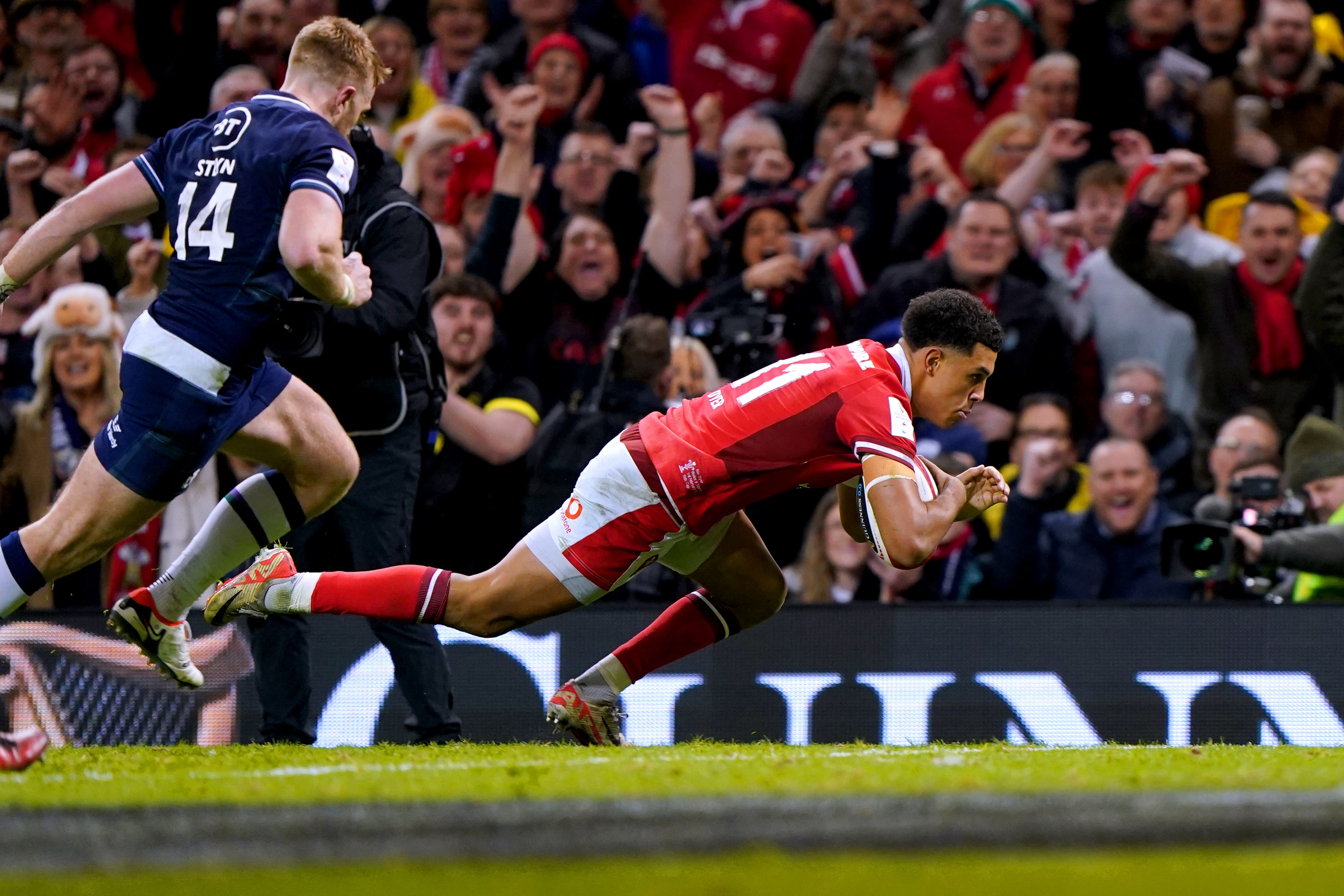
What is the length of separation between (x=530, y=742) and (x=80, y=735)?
6.90 feet

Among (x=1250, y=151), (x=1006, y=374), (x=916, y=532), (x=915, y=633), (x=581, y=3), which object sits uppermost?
(x=581, y=3)

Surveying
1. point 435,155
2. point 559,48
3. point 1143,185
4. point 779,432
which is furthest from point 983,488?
point 559,48

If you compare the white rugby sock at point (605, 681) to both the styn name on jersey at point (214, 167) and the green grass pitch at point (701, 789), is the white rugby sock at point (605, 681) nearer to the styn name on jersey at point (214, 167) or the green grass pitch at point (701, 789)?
the green grass pitch at point (701, 789)

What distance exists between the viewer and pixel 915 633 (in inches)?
294

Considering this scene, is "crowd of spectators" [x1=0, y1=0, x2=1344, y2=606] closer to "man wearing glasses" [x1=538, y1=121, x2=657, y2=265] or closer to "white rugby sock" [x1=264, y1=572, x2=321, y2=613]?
"man wearing glasses" [x1=538, y1=121, x2=657, y2=265]

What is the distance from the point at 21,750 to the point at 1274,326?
736 cm

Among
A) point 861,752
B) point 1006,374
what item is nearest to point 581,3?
point 1006,374

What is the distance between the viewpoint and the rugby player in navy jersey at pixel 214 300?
5469 mm

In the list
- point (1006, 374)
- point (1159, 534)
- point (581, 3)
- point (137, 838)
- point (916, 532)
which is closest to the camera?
point (137, 838)

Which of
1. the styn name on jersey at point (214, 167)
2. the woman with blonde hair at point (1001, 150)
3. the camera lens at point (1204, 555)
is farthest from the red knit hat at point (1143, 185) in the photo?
the styn name on jersey at point (214, 167)

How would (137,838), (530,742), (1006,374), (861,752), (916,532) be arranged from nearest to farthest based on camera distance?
(137,838) < (916,532) < (861,752) < (530,742) < (1006,374)

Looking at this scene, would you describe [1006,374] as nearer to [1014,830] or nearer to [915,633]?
[915,633]

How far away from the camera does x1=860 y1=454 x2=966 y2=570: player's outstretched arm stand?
17.3 feet

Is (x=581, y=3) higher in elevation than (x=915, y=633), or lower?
higher
